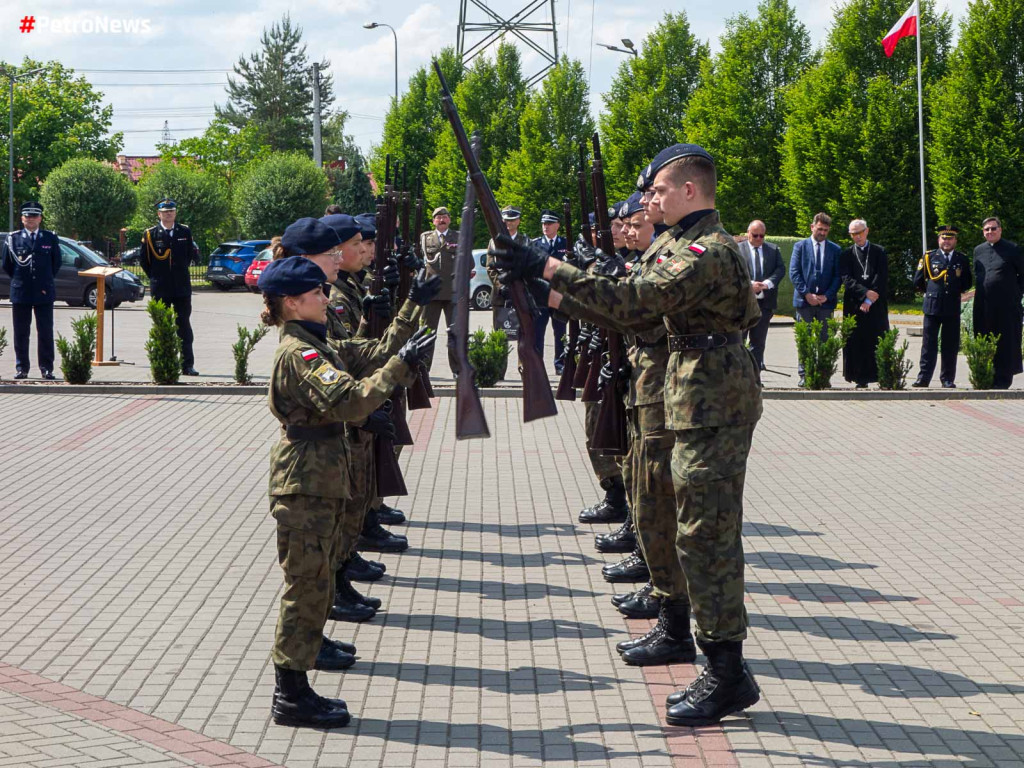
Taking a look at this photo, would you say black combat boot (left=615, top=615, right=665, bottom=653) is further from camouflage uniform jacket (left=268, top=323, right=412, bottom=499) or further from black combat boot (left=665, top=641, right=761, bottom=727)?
camouflage uniform jacket (left=268, top=323, right=412, bottom=499)

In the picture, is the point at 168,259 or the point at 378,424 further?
the point at 168,259

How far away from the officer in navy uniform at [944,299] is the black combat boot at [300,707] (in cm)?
1210

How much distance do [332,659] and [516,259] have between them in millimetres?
2086

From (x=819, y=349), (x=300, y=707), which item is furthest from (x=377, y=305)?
(x=819, y=349)

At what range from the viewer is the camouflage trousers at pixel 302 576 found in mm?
5012

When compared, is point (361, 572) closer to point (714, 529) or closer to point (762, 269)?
point (714, 529)

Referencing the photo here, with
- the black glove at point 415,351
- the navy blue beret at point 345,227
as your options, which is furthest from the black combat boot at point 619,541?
the black glove at point 415,351

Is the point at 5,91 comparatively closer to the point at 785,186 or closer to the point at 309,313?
the point at 785,186

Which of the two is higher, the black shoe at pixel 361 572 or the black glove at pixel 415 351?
the black glove at pixel 415 351

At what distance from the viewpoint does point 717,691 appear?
5043 mm

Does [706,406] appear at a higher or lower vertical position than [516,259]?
lower

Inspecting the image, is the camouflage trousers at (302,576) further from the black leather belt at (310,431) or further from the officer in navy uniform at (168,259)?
the officer in navy uniform at (168,259)

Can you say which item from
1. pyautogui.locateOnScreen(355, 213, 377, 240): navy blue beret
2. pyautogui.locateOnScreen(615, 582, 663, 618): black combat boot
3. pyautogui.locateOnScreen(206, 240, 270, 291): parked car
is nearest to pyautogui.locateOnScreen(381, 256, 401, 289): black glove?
pyautogui.locateOnScreen(355, 213, 377, 240): navy blue beret

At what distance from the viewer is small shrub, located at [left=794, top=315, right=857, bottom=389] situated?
15.2 m
